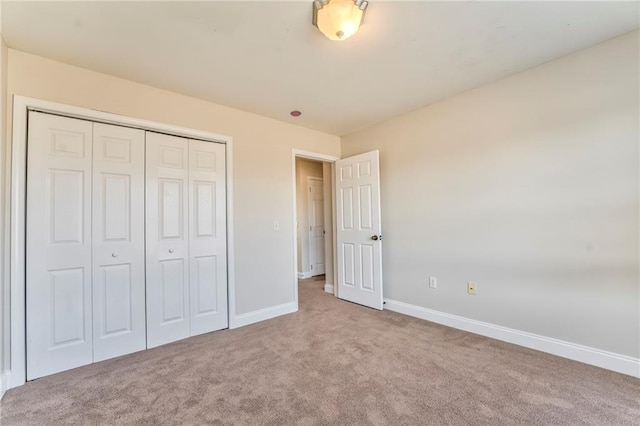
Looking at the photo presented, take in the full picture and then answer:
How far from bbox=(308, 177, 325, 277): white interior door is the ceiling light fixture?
3.98m

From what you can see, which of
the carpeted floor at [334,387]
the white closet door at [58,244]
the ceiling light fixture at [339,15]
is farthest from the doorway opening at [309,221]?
the ceiling light fixture at [339,15]

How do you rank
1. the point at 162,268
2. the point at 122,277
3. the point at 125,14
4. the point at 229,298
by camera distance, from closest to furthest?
the point at 125,14
the point at 122,277
the point at 162,268
the point at 229,298

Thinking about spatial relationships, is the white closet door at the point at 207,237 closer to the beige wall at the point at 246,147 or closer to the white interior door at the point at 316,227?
the beige wall at the point at 246,147

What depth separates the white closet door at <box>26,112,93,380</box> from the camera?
78.7 inches

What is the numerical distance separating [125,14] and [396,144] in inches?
107

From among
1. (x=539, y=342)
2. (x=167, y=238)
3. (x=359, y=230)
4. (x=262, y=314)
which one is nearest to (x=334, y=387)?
(x=262, y=314)

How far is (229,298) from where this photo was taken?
2920 mm

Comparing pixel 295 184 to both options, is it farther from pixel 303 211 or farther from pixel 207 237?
pixel 303 211

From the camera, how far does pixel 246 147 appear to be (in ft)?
10.2

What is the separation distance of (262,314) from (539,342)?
102 inches

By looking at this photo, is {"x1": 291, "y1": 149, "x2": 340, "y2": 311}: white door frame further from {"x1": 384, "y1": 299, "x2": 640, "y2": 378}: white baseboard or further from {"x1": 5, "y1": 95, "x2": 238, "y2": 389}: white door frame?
{"x1": 5, "y1": 95, "x2": 238, "y2": 389}: white door frame

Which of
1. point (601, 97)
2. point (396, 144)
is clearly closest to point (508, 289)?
point (601, 97)

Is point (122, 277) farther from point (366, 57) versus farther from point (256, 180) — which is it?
point (366, 57)

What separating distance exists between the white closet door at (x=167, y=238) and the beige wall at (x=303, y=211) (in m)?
2.87
